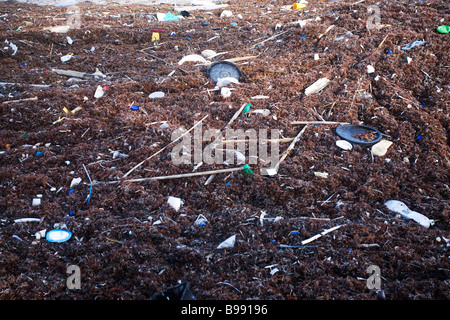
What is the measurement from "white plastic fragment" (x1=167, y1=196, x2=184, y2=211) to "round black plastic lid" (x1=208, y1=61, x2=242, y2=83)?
9.07ft

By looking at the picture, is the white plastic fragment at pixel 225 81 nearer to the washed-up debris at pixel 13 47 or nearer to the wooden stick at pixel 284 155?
the wooden stick at pixel 284 155

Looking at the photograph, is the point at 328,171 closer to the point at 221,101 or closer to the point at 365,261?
the point at 365,261

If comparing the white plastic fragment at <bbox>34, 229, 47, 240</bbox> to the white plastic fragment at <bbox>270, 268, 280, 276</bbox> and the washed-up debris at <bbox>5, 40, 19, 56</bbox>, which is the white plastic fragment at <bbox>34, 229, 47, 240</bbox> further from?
the washed-up debris at <bbox>5, 40, 19, 56</bbox>

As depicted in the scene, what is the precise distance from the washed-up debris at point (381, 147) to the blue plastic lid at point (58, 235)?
3.25 meters

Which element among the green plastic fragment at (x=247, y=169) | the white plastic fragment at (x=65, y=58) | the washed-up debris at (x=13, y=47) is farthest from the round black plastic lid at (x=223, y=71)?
the washed-up debris at (x=13, y=47)

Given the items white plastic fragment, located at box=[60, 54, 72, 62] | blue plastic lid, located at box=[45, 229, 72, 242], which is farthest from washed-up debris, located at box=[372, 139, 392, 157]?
white plastic fragment, located at box=[60, 54, 72, 62]

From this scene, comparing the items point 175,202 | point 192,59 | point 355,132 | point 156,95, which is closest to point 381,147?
point 355,132

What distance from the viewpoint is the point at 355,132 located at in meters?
3.84

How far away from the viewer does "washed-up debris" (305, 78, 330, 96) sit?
4.66m

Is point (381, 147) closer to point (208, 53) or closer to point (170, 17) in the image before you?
point (208, 53)

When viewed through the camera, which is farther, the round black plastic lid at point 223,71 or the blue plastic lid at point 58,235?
the round black plastic lid at point 223,71

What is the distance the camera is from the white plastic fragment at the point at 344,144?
357 centimetres

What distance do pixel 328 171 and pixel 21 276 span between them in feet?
9.48

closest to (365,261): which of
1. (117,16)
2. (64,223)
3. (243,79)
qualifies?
(64,223)
